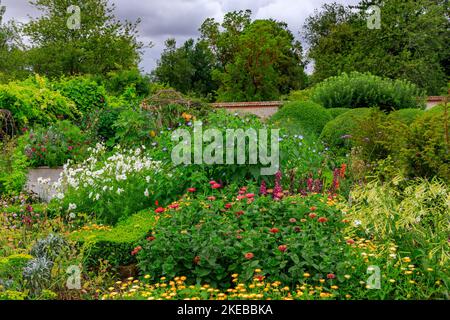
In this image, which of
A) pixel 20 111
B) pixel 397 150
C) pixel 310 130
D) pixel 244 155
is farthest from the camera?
pixel 310 130

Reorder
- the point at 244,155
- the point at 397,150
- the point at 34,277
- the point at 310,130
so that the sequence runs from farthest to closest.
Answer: the point at 310,130
the point at 397,150
the point at 244,155
the point at 34,277

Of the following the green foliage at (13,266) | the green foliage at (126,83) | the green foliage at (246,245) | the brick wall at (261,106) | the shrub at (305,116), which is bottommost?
the green foliage at (13,266)

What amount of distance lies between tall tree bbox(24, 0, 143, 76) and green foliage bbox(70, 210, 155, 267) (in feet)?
65.2

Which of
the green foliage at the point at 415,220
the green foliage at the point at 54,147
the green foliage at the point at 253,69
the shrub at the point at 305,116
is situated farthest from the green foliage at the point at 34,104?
the green foliage at the point at 253,69

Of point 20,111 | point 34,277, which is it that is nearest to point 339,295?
point 34,277

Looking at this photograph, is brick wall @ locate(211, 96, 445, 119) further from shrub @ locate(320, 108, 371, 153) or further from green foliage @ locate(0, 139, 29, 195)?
green foliage @ locate(0, 139, 29, 195)

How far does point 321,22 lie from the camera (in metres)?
34.9

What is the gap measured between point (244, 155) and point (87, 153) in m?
4.74

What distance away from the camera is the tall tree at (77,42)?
25.1 metres

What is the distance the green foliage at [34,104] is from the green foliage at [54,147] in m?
1.84

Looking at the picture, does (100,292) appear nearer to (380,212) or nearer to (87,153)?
(380,212)

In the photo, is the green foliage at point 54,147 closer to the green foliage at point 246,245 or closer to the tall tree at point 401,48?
the green foliage at point 246,245

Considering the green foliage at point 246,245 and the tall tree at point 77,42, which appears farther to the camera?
the tall tree at point 77,42

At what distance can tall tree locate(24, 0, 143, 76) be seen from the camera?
987 inches
